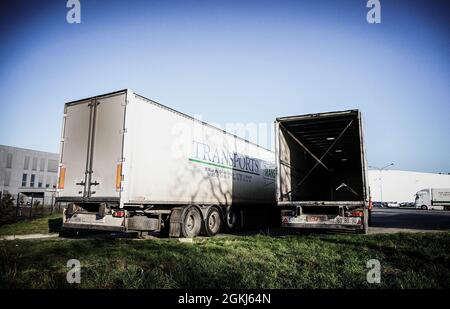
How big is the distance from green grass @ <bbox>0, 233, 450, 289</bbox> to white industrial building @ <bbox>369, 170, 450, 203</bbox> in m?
68.9

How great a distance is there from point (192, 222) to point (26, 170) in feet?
172

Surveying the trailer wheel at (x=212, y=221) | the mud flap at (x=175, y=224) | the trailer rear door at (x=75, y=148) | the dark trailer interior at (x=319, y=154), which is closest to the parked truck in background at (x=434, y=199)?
the dark trailer interior at (x=319, y=154)

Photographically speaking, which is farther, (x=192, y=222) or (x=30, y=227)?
(x=30, y=227)

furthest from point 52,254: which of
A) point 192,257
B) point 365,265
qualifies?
point 365,265

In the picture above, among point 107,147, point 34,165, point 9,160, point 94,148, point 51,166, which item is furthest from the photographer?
point 51,166

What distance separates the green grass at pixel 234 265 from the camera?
12.8 feet

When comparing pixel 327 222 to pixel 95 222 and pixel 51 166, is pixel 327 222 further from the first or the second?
pixel 51 166

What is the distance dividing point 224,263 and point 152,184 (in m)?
4.12

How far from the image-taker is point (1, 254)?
17.6 feet

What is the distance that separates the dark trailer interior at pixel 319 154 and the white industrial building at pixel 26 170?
45312mm

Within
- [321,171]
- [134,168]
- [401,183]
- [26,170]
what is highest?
[26,170]

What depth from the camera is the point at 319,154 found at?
12758mm

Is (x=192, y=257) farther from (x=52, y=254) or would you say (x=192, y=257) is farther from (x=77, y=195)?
(x=77, y=195)

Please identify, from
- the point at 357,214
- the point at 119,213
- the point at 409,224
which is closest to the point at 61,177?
the point at 119,213
